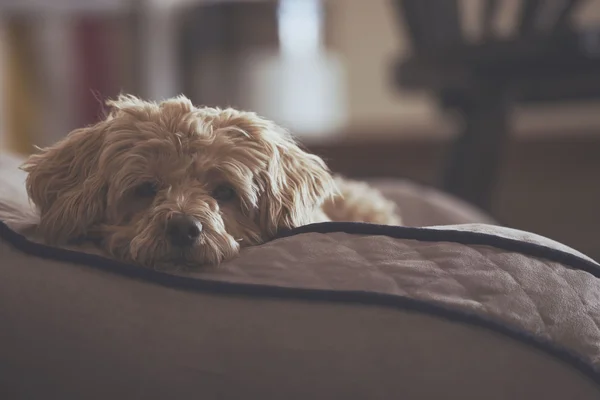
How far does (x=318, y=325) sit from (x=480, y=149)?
137cm

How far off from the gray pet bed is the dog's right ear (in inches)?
4.6

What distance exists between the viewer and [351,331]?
3.23ft

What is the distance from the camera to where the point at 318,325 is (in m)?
0.99

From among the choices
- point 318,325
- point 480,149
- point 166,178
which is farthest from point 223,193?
point 480,149

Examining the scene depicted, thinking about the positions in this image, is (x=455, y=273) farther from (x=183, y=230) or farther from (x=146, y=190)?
(x=146, y=190)

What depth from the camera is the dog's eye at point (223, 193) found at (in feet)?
4.21

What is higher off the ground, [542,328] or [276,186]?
[276,186]

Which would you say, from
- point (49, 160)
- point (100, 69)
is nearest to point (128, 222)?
point (49, 160)

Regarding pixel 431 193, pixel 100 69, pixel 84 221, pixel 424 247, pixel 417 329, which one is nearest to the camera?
pixel 417 329

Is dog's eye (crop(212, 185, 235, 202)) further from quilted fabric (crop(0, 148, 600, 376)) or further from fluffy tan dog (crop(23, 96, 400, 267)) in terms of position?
quilted fabric (crop(0, 148, 600, 376))

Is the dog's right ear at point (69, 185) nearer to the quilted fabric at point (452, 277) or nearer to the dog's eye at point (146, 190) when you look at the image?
the dog's eye at point (146, 190)

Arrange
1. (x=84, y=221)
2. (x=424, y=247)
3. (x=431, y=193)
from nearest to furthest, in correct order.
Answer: (x=424, y=247)
(x=84, y=221)
(x=431, y=193)

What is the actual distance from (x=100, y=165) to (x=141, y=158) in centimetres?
6

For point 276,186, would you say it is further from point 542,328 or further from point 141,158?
point 542,328
